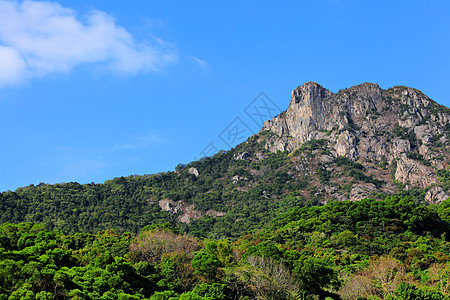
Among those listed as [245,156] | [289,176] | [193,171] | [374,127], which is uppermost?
[193,171]

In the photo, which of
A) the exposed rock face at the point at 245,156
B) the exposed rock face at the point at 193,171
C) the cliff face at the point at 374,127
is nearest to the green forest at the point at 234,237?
the exposed rock face at the point at 193,171

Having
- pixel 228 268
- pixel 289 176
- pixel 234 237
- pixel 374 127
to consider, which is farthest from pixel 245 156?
pixel 228 268

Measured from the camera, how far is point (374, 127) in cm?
14900

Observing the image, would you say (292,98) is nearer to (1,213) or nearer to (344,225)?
(344,225)

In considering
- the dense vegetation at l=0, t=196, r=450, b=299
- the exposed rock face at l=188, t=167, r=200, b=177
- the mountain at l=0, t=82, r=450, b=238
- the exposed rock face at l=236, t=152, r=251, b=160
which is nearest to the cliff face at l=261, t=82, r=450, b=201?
the mountain at l=0, t=82, r=450, b=238

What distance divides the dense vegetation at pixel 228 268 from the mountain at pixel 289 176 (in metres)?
45.8

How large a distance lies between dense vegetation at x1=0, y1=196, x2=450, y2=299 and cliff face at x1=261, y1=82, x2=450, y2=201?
60414 millimetres

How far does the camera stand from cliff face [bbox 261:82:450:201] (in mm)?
132125

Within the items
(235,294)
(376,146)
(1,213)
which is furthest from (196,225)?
(235,294)

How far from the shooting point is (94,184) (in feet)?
497

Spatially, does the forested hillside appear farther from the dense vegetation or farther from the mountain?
the mountain

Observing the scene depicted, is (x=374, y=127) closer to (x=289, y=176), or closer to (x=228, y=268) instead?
(x=289, y=176)

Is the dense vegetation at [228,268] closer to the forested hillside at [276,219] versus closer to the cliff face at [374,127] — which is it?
the forested hillside at [276,219]

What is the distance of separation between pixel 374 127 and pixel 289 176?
3496 centimetres
